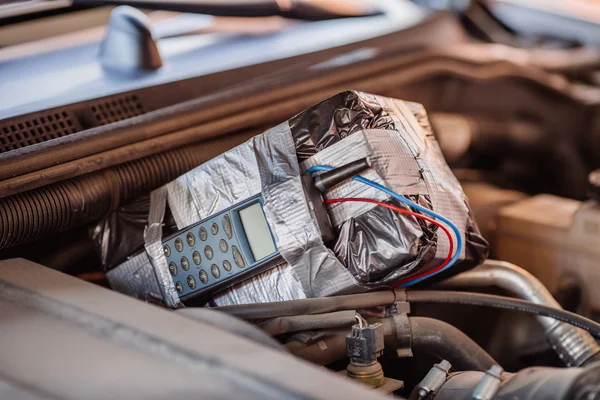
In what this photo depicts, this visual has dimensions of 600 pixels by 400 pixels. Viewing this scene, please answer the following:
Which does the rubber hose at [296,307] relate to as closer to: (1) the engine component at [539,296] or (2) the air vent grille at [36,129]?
(1) the engine component at [539,296]

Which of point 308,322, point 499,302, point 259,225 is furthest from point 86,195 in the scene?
point 499,302

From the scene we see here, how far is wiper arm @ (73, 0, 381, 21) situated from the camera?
5.92 ft

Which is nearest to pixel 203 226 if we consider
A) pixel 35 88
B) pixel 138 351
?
pixel 138 351

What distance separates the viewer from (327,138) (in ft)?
3.59

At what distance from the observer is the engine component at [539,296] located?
4.36ft

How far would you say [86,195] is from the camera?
1.25 metres

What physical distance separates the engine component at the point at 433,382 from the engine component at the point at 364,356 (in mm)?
63

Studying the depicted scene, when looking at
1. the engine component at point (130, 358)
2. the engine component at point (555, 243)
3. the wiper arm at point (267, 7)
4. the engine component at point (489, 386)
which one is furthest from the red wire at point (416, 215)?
the wiper arm at point (267, 7)

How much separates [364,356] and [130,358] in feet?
1.18

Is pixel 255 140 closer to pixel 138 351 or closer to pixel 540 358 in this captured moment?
pixel 138 351

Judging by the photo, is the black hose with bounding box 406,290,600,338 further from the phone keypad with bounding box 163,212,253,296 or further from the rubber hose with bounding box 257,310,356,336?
the phone keypad with bounding box 163,212,253,296

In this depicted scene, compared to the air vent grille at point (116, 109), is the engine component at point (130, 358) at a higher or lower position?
lower

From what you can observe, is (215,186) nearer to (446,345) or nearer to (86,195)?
(86,195)

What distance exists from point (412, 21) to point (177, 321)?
5.35ft
